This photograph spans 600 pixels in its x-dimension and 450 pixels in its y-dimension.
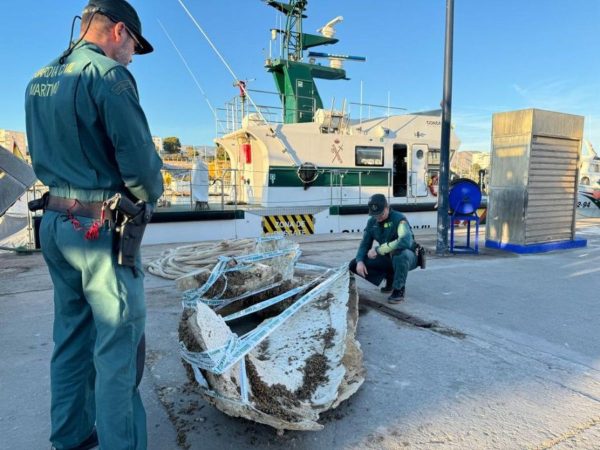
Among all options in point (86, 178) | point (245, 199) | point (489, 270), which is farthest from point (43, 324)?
point (245, 199)

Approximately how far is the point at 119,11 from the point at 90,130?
50cm

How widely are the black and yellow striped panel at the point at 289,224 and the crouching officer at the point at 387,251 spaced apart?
16.2ft

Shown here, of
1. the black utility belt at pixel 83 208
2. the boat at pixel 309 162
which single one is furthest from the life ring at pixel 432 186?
the black utility belt at pixel 83 208

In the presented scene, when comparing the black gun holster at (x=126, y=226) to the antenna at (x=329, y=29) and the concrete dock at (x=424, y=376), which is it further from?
the antenna at (x=329, y=29)

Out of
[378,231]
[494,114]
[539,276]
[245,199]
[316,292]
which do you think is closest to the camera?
[316,292]

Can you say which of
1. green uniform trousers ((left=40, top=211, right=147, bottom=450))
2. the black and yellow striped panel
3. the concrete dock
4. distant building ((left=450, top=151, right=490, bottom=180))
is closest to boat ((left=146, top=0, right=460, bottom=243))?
the black and yellow striped panel

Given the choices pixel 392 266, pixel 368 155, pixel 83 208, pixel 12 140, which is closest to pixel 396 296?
pixel 392 266

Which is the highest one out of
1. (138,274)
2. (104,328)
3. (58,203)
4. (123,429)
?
(58,203)

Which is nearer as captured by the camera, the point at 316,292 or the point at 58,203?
the point at 58,203

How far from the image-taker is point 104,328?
61.7 inches

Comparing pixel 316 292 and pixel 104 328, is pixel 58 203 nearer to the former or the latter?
pixel 104 328

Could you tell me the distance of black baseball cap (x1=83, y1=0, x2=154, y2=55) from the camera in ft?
5.34

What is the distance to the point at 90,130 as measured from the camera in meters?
1.53

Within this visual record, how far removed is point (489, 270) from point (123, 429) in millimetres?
5273
